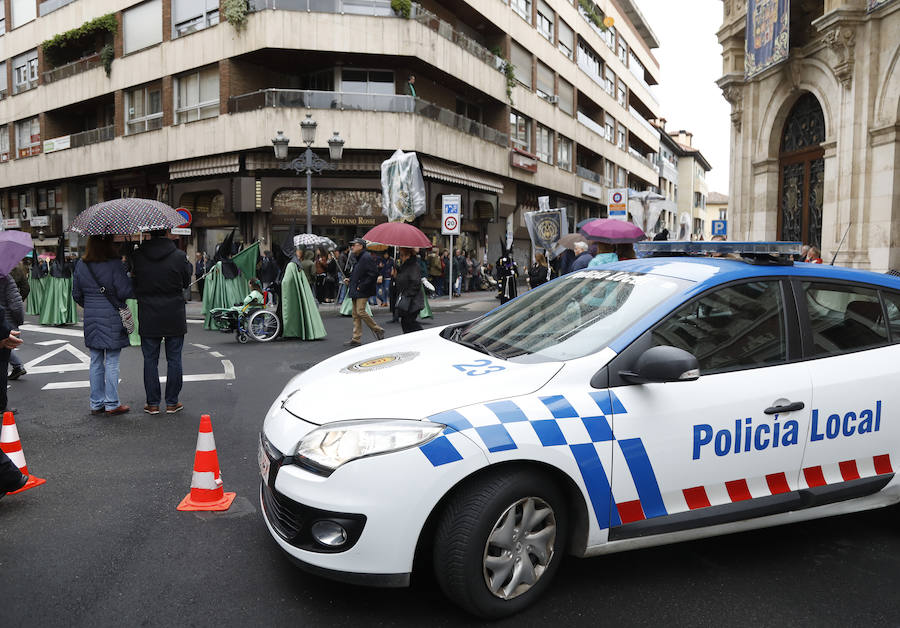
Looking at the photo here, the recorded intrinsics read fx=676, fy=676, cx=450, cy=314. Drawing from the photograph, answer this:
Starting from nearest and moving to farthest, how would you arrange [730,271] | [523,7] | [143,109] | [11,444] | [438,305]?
1. [730,271]
2. [11,444]
3. [438,305]
4. [143,109]
5. [523,7]

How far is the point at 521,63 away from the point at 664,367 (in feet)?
103

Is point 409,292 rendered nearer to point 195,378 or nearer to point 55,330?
point 195,378

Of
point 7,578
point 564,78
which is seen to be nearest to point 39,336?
point 7,578

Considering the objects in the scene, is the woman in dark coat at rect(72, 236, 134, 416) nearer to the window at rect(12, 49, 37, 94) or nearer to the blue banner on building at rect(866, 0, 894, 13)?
the blue banner on building at rect(866, 0, 894, 13)

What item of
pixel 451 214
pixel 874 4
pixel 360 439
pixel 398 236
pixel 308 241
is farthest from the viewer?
pixel 451 214

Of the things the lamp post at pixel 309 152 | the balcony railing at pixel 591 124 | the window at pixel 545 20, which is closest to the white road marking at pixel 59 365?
the lamp post at pixel 309 152

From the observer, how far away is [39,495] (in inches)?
170

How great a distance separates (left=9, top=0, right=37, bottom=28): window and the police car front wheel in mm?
39077

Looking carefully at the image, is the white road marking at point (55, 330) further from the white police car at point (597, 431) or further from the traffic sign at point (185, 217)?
the white police car at point (597, 431)

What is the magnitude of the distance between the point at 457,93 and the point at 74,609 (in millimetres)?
27257

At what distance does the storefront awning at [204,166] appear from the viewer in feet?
77.6

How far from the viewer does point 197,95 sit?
984 inches

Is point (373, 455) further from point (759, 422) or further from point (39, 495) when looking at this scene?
point (39, 495)

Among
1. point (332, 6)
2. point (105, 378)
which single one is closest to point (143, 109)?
point (332, 6)
